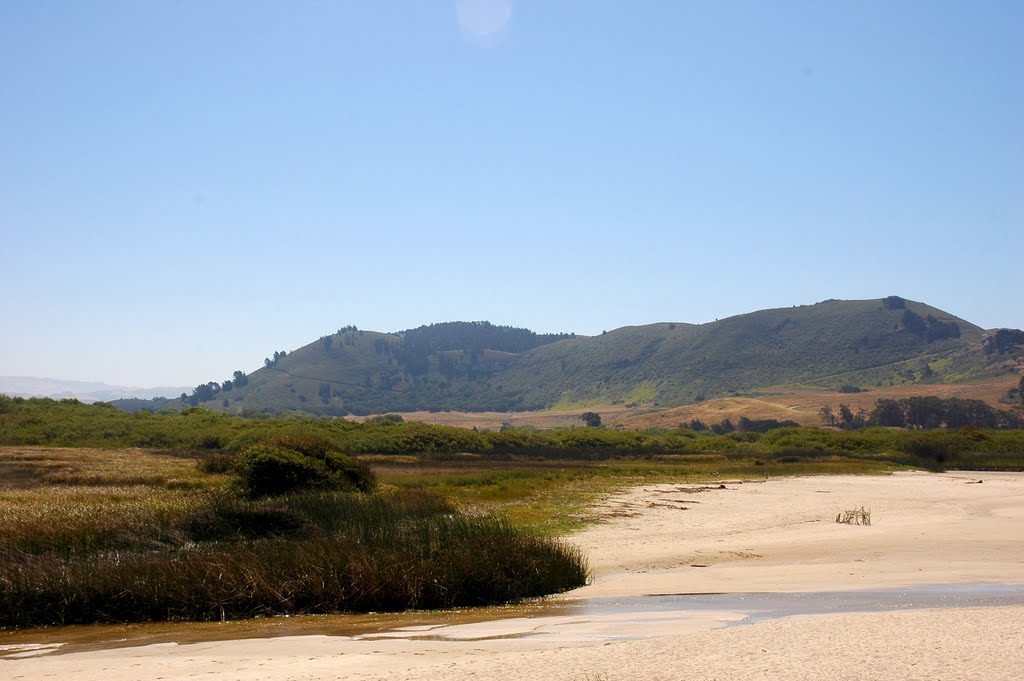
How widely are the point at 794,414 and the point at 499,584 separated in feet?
429

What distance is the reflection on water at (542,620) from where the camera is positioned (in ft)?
37.8

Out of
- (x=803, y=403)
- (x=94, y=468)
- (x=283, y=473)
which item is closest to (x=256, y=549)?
(x=283, y=473)

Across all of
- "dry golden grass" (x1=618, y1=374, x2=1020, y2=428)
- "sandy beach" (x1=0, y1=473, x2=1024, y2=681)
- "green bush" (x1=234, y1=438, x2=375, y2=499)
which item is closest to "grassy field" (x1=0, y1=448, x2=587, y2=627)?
"sandy beach" (x1=0, y1=473, x2=1024, y2=681)

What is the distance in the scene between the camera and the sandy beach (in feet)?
29.5

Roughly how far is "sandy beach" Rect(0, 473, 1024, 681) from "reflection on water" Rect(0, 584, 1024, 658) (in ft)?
0.29

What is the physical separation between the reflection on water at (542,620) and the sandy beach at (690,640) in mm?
89

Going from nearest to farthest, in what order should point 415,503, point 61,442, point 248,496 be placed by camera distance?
point 415,503 < point 248,496 < point 61,442

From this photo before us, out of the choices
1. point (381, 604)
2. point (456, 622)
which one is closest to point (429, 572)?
point (381, 604)

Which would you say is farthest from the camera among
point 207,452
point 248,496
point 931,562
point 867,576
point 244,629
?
point 207,452

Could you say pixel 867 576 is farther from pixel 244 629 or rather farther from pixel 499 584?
pixel 244 629

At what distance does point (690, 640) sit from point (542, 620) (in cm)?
284

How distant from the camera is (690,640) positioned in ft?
33.8

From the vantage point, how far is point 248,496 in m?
25.2

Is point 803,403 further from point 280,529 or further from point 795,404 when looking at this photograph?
point 280,529
